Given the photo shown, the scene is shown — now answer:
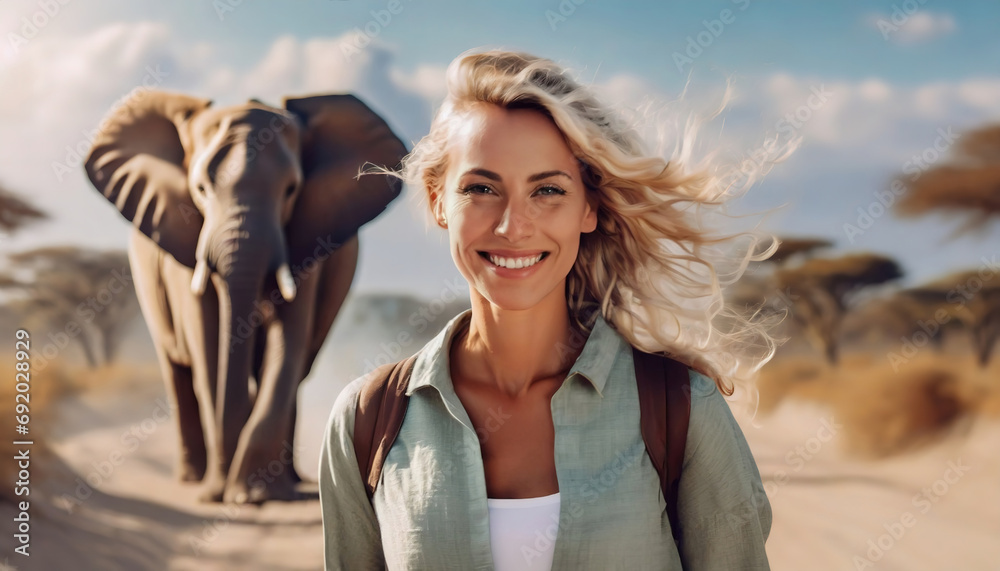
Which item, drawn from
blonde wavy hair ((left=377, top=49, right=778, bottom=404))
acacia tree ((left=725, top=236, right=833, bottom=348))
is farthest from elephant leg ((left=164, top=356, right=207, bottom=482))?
blonde wavy hair ((left=377, top=49, right=778, bottom=404))

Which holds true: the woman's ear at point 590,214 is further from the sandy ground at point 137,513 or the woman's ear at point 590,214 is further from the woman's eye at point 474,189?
the sandy ground at point 137,513

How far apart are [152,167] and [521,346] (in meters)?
4.43

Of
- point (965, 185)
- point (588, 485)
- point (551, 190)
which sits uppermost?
point (965, 185)

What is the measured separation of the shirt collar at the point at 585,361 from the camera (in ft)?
4.40

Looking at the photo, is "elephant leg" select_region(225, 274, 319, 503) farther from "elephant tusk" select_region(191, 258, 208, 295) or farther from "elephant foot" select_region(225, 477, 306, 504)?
"elephant tusk" select_region(191, 258, 208, 295)

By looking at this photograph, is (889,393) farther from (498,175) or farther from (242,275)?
(498,175)

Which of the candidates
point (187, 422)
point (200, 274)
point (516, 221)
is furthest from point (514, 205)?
point (187, 422)

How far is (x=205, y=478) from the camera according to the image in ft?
19.9

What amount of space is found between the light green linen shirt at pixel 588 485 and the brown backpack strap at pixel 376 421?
0.01 meters

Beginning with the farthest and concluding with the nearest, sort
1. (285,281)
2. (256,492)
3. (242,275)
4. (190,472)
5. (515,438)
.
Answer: (190,472)
(256,492)
(285,281)
(242,275)
(515,438)

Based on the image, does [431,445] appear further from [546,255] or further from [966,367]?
[966,367]

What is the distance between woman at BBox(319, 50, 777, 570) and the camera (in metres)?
1.27

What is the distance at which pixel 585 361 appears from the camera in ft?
4.44

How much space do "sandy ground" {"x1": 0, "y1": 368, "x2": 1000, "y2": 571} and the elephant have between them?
1.77 ft
